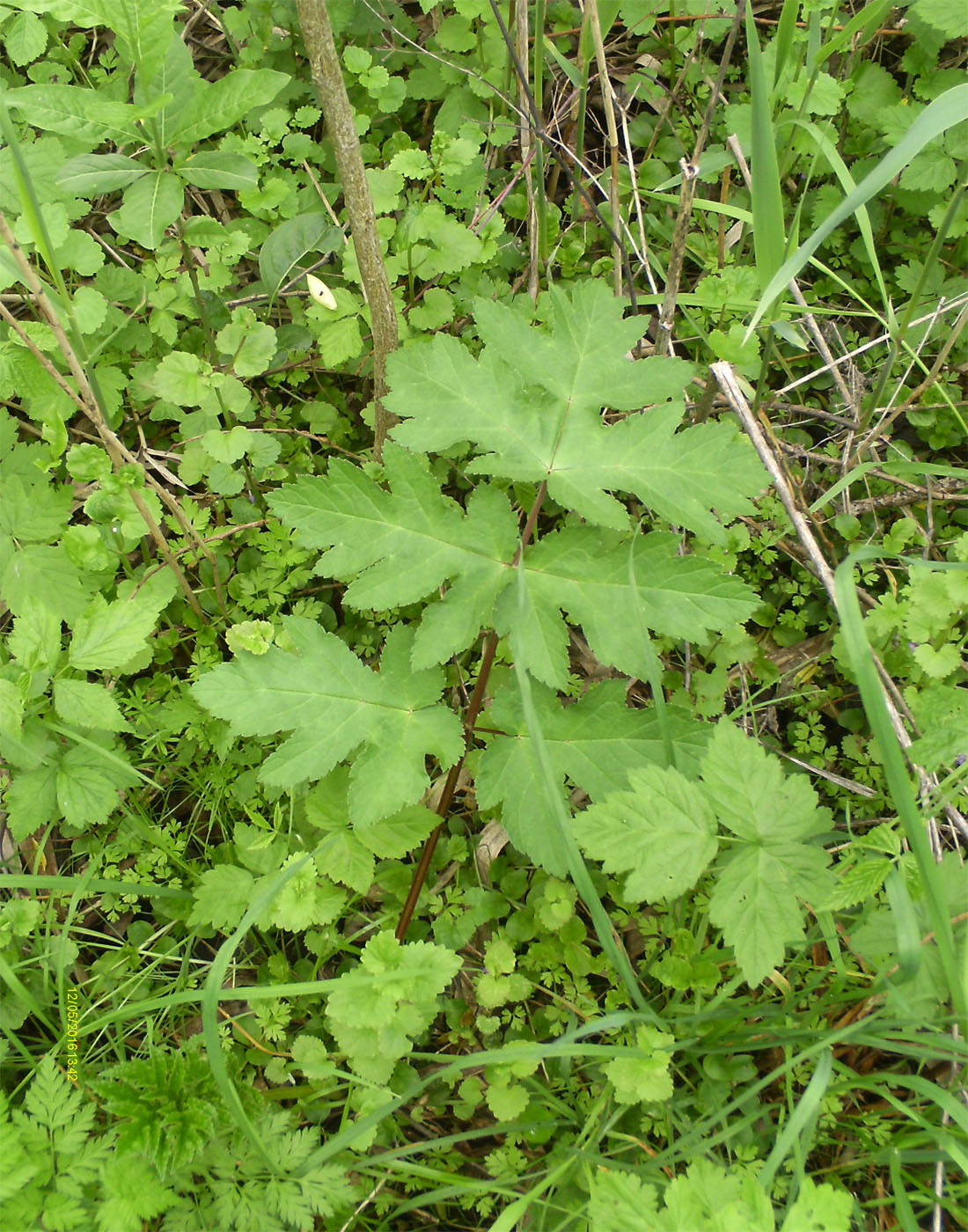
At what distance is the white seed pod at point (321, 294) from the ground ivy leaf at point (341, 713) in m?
1.14

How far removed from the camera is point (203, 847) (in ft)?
7.91

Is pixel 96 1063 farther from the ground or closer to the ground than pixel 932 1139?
farther from the ground

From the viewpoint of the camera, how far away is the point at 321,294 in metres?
2.60

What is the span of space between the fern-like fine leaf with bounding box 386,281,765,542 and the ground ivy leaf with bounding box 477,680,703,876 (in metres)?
0.45

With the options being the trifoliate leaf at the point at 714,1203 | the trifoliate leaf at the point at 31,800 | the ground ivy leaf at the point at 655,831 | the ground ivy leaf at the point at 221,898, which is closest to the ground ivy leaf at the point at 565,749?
the ground ivy leaf at the point at 655,831

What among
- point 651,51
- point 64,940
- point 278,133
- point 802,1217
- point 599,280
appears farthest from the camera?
point 651,51

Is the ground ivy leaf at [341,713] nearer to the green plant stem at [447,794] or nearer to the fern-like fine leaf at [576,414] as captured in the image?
the green plant stem at [447,794]

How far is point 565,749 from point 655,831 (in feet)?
0.97

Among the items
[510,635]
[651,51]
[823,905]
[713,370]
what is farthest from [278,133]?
[823,905]

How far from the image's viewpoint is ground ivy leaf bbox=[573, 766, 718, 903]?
1753 mm

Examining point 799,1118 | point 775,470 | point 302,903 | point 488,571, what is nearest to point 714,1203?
point 799,1118

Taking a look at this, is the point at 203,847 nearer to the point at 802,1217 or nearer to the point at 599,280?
the point at 802,1217

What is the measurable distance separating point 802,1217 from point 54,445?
2.27 metres

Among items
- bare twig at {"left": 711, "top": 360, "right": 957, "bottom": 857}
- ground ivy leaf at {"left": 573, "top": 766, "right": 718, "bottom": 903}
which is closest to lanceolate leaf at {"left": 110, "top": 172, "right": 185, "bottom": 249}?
bare twig at {"left": 711, "top": 360, "right": 957, "bottom": 857}
